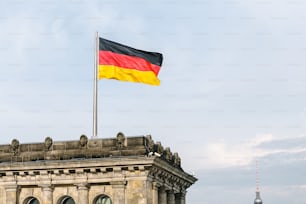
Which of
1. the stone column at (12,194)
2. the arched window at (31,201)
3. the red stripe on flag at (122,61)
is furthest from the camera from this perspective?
the red stripe on flag at (122,61)

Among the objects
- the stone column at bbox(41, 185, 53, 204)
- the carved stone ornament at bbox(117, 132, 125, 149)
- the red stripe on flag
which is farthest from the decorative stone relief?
the red stripe on flag

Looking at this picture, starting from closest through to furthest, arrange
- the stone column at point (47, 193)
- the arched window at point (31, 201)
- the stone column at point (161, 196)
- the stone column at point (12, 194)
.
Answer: the stone column at point (47, 193)
the stone column at point (12, 194)
the arched window at point (31, 201)
the stone column at point (161, 196)

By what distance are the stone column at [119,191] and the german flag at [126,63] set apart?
28.7ft

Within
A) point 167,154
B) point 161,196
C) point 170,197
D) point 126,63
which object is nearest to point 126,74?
point 126,63

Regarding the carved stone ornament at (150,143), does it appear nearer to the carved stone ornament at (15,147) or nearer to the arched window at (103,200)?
the arched window at (103,200)

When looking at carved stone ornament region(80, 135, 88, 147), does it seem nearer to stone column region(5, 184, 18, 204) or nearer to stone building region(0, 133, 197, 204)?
stone building region(0, 133, 197, 204)

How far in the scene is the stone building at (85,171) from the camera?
1946 inches

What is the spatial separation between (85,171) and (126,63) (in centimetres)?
948

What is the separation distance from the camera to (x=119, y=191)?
49.7m

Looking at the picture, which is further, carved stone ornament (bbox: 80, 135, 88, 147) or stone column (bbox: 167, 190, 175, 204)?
stone column (bbox: 167, 190, 175, 204)

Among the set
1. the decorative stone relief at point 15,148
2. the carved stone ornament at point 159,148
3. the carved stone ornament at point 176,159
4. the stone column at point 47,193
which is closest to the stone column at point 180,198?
the carved stone ornament at point 176,159

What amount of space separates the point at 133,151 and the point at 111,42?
31.9 feet

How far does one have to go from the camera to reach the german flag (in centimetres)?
5475

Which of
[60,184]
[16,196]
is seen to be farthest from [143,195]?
[16,196]
